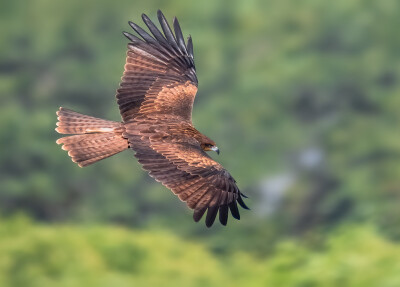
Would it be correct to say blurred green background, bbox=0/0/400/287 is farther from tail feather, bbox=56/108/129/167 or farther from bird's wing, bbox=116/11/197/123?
tail feather, bbox=56/108/129/167

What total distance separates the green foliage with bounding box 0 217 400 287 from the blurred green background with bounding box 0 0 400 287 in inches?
4.1

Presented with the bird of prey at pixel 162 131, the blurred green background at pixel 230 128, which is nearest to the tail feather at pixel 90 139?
the bird of prey at pixel 162 131

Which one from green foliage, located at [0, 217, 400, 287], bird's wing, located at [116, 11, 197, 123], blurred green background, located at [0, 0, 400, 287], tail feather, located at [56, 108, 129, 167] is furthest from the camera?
blurred green background, located at [0, 0, 400, 287]

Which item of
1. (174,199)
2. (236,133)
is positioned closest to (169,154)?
(174,199)

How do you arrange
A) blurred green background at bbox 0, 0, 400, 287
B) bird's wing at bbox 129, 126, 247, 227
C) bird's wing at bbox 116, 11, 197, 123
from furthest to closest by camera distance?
1. blurred green background at bbox 0, 0, 400, 287
2. bird's wing at bbox 116, 11, 197, 123
3. bird's wing at bbox 129, 126, 247, 227

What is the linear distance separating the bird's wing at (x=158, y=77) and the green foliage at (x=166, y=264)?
269 inches

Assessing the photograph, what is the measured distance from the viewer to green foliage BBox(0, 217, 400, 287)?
1783 cm

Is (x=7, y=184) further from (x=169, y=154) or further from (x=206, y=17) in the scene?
(x=169, y=154)

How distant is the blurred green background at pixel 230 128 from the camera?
25.4m

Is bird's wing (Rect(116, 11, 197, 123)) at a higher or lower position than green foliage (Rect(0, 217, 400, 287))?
lower

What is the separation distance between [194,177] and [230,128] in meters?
21.3

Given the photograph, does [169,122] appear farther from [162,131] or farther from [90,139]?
[90,139]

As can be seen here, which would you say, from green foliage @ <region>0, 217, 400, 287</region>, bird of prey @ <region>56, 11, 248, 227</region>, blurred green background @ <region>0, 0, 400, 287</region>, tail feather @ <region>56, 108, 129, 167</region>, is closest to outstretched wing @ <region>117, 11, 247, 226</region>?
bird of prey @ <region>56, 11, 248, 227</region>

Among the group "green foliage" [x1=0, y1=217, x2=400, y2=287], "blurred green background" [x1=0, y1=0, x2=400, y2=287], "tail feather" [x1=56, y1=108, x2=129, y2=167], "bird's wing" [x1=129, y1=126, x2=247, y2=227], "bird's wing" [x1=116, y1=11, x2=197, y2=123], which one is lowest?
"bird's wing" [x1=129, y1=126, x2=247, y2=227]
